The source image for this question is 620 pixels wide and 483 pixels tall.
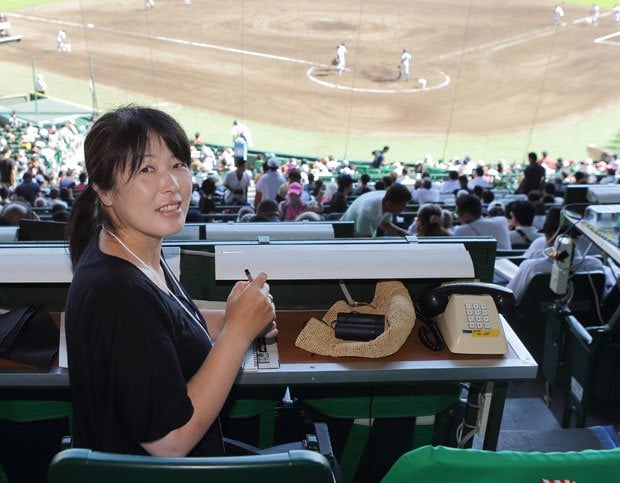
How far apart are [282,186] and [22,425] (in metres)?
6.71

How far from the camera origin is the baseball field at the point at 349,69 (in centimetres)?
2188

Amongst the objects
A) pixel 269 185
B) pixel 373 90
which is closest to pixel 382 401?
pixel 269 185

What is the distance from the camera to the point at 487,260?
2.74m

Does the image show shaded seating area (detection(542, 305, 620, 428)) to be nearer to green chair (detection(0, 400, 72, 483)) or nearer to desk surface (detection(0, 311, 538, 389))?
desk surface (detection(0, 311, 538, 389))

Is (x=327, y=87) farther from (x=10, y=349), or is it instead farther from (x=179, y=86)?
(x=10, y=349)

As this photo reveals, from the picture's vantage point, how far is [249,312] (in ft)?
5.28

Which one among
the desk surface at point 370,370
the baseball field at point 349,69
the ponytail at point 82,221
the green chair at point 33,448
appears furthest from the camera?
the baseball field at point 349,69

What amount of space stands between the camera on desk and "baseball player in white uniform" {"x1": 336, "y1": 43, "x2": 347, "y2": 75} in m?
22.3

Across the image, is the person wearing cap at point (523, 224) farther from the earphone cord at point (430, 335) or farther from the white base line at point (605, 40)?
the white base line at point (605, 40)

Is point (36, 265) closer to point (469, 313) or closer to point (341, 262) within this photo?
point (341, 262)

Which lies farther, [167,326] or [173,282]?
[173,282]

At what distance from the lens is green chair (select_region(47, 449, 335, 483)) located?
4.22ft

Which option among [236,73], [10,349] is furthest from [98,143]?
[236,73]

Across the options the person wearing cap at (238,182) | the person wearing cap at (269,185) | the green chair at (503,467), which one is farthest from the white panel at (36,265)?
the person wearing cap at (238,182)
